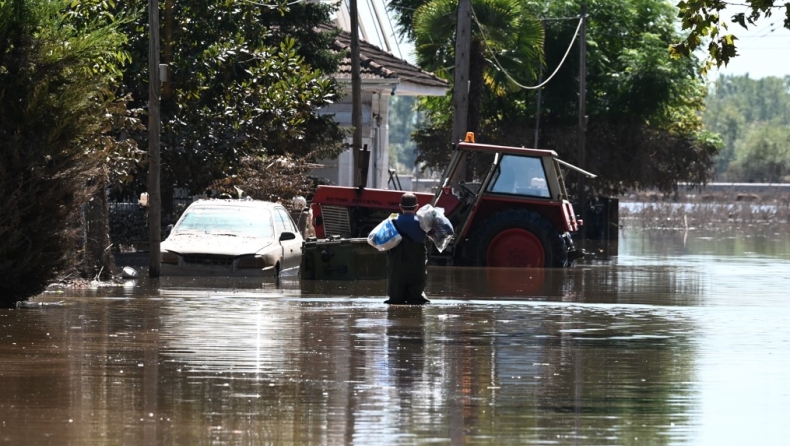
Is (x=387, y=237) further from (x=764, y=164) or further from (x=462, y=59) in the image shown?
(x=764, y=164)

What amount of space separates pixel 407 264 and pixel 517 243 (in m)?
9.38

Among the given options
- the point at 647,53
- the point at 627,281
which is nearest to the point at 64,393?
the point at 627,281


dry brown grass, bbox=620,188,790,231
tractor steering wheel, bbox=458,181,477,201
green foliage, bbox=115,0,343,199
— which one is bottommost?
dry brown grass, bbox=620,188,790,231

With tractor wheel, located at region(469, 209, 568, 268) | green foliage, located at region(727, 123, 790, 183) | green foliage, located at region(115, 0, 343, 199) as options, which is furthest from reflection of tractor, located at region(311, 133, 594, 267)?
green foliage, located at region(727, 123, 790, 183)

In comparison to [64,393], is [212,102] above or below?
above

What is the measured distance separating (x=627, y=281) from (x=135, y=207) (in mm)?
11737

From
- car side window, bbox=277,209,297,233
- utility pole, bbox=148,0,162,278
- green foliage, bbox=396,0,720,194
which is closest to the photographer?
utility pole, bbox=148,0,162,278

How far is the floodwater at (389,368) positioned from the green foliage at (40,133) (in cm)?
66

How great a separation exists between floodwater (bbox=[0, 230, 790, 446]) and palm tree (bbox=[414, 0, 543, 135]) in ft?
82.0

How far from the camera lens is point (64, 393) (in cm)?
1099

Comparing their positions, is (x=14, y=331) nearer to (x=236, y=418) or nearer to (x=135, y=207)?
(x=236, y=418)

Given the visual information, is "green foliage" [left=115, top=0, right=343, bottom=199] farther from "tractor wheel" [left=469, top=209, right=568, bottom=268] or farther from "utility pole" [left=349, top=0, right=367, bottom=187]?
"tractor wheel" [left=469, top=209, right=568, bottom=268]

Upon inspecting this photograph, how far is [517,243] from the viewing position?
92.4ft

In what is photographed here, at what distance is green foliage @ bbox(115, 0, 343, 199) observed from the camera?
98.6 ft
